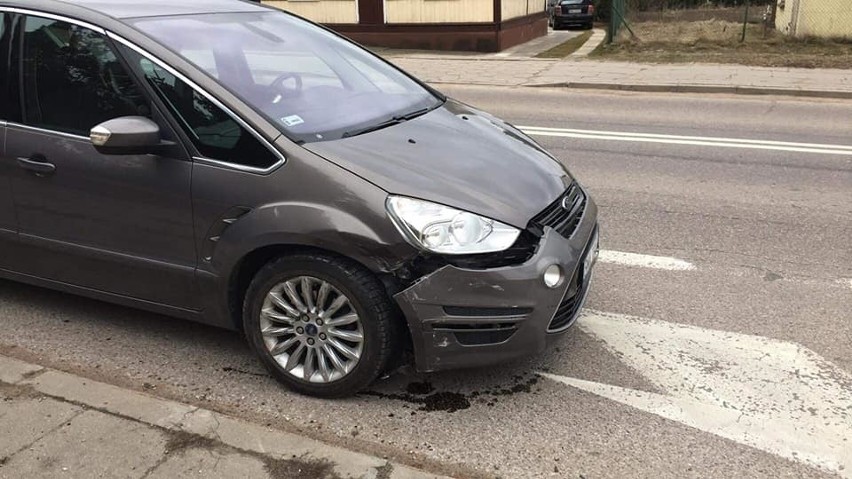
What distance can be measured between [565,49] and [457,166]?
735 inches

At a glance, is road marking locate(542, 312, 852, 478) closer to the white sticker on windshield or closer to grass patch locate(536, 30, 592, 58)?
the white sticker on windshield

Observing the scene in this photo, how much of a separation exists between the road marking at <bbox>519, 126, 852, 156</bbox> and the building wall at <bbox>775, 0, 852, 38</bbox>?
11.4 meters

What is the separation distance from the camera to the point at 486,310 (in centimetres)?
292

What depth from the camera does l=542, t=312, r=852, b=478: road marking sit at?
2.90 meters

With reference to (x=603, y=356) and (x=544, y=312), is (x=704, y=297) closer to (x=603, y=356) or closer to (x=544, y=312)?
(x=603, y=356)

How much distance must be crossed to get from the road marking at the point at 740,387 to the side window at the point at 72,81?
96.1 inches

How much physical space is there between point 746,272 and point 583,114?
6.53 meters

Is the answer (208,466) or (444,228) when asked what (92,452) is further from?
(444,228)

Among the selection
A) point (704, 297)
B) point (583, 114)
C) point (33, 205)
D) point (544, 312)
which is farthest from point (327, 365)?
point (583, 114)

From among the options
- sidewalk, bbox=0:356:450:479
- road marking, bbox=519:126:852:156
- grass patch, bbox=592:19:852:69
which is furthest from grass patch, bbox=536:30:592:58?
sidewalk, bbox=0:356:450:479

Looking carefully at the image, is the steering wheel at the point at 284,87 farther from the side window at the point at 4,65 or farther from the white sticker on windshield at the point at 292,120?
the side window at the point at 4,65

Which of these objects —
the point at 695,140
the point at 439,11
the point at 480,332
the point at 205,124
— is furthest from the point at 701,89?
the point at 205,124

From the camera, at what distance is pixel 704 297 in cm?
423

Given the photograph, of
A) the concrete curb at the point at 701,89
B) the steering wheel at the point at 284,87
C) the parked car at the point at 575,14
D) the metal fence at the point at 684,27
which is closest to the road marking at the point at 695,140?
the concrete curb at the point at 701,89
